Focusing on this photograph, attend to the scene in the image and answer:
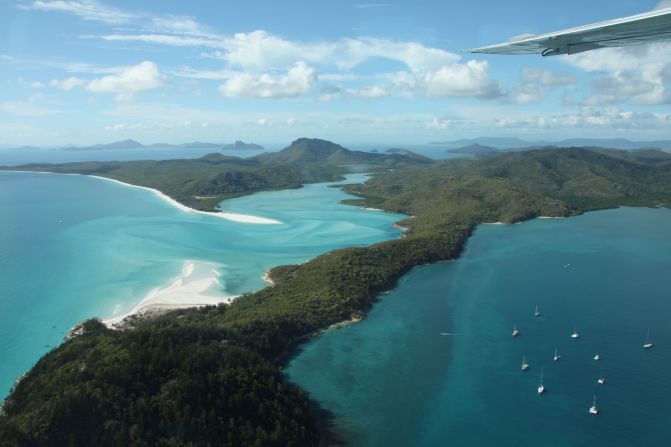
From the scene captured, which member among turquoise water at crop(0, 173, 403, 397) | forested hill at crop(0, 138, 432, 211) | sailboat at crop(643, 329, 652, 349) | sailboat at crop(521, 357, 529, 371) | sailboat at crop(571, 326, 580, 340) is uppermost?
forested hill at crop(0, 138, 432, 211)

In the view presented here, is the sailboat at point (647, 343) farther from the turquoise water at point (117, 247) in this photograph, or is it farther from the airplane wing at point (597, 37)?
the turquoise water at point (117, 247)

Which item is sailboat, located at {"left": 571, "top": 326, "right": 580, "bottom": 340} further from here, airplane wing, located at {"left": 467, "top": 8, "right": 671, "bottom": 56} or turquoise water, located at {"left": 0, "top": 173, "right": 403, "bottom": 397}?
airplane wing, located at {"left": 467, "top": 8, "right": 671, "bottom": 56}

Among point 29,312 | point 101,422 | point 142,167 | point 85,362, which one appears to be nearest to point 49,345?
point 29,312

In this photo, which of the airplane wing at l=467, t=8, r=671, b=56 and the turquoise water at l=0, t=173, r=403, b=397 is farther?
the turquoise water at l=0, t=173, r=403, b=397

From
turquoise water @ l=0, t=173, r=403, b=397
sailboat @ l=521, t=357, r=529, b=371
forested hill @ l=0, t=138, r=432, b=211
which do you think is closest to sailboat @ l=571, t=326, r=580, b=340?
sailboat @ l=521, t=357, r=529, b=371

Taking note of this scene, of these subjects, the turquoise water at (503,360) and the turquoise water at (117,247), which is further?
the turquoise water at (117,247)

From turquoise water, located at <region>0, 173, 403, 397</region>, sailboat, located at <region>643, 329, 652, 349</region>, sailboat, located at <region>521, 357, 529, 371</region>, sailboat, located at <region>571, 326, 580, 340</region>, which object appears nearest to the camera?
sailboat, located at <region>521, 357, 529, 371</region>

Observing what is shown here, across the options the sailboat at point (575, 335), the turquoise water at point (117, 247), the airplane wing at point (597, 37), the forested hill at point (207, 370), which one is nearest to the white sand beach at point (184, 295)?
the turquoise water at point (117, 247)
